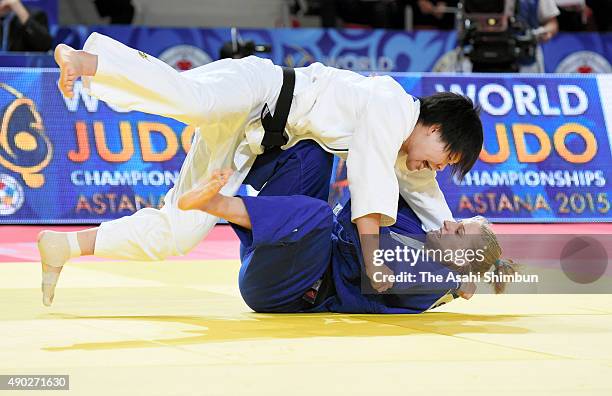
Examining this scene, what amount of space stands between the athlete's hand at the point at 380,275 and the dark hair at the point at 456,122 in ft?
1.48

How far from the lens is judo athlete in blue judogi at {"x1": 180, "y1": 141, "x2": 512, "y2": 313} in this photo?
11.3ft

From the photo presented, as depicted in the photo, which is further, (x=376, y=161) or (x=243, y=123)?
(x=243, y=123)

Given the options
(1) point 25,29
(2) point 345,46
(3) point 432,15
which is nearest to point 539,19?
(3) point 432,15

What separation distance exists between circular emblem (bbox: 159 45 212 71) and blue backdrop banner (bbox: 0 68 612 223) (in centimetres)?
270

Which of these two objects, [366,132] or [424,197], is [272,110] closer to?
[366,132]

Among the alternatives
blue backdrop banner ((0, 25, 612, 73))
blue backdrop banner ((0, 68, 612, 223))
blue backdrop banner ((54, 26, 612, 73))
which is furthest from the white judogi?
blue backdrop banner ((54, 26, 612, 73))

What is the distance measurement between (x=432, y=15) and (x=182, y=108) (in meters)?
8.15

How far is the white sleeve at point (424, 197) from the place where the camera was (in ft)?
12.7

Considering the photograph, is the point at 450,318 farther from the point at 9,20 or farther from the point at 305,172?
the point at 9,20

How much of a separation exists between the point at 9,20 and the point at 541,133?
469cm

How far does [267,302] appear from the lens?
12.2ft

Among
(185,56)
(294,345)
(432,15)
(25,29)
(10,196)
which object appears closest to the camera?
(294,345)

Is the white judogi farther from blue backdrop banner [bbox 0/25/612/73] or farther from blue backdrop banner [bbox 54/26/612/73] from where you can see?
blue backdrop banner [bbox 54/26/612/73]

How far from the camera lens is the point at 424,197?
3889 mm
